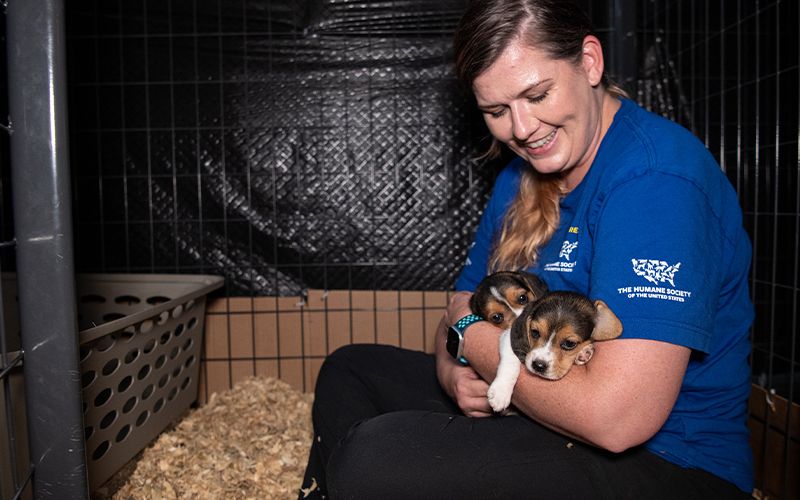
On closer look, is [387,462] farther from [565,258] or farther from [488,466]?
[565,258]

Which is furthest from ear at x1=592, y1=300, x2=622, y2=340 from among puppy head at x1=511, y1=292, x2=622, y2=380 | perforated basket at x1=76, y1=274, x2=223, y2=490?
perforated basket at x1=76, y1=274, x2=223, y2=490

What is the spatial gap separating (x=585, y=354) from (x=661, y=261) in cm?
28

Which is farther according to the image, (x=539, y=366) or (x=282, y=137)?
(x=282, y=137)

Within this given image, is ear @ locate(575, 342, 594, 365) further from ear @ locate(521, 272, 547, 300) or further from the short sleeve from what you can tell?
ear @ locate(521, 272, 547, 300)

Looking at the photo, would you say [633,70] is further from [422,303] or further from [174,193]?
[174,193]

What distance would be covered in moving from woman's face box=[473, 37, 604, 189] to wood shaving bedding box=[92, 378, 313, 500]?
55.9 inches

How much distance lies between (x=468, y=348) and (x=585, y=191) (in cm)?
47

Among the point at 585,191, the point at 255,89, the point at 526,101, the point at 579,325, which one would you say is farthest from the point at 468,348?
the point at 255,89

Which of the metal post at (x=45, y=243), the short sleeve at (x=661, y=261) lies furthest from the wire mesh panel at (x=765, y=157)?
the metal post at (x=45, y=243)

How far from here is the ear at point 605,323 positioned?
1.22m

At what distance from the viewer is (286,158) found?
3.07 metres

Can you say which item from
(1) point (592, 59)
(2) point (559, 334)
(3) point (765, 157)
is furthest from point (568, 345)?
(3) point (765, 157)

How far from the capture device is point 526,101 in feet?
4.76

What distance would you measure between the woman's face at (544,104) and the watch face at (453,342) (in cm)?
47
